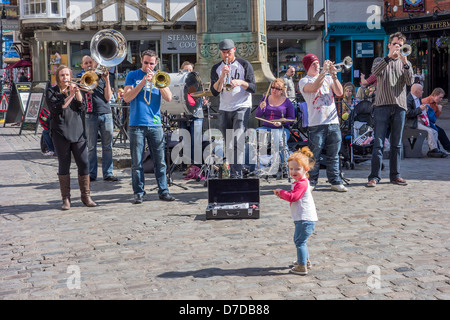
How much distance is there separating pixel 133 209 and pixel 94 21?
20.9 metres

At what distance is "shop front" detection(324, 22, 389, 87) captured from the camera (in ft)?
95.0

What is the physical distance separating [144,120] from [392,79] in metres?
3.26

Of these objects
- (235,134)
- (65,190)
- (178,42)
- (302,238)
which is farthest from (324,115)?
(178,42)

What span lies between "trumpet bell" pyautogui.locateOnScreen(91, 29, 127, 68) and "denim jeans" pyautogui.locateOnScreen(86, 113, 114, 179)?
0.78 metres

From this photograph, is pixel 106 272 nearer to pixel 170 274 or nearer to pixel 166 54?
pixel 170 274

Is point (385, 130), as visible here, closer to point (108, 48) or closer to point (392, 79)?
point (392, 79)

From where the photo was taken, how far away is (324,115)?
8781 millimetres

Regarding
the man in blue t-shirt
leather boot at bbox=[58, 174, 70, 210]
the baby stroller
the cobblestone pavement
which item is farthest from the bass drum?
the baby stroller

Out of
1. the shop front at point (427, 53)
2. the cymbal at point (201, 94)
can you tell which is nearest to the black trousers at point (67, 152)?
the cymbal at point (201, 94)

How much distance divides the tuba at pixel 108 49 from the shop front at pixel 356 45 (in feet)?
64.7

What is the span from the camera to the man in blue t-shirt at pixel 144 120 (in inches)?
322

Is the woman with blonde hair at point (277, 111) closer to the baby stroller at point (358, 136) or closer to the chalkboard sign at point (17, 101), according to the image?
the baby stroller at point (358, 136)

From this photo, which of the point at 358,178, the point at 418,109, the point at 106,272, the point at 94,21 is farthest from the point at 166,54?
the point at 106,272

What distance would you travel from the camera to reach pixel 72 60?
27.7m
